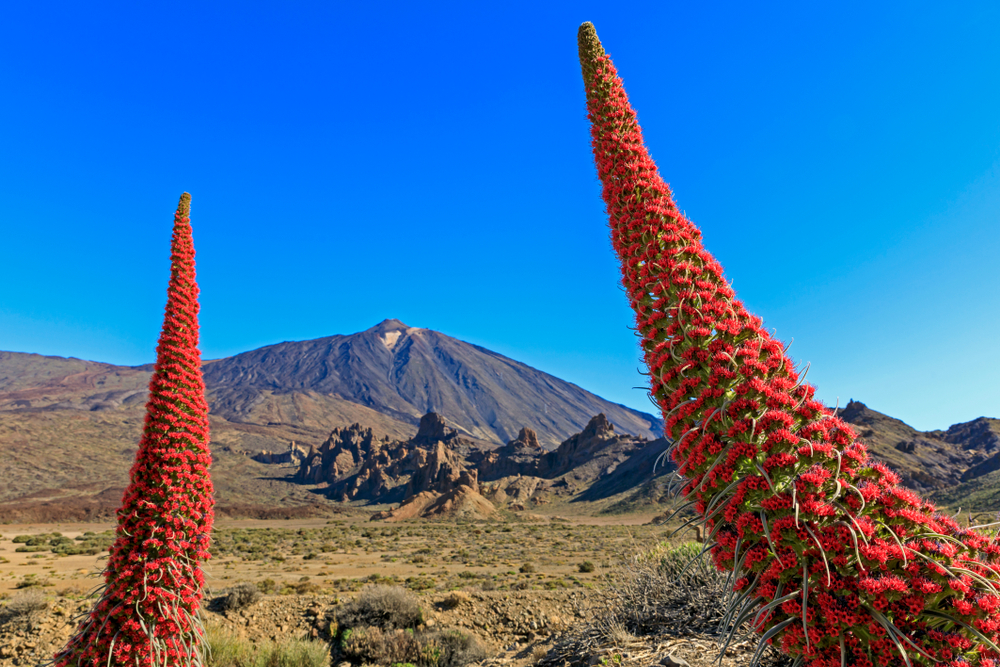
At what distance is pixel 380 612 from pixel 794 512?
992 centimetres

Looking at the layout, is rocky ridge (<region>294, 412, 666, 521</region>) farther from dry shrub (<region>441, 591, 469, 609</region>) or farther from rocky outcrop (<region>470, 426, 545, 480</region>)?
dry shrub (<region>441, 591, 469, 609</region>)

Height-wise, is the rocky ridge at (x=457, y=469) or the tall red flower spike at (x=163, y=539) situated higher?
the tall red flower spike at (x=163, y=539)

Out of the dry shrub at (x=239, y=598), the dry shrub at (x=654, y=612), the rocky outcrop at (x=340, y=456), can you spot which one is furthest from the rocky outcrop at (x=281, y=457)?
the dry shrub at (x=654, y=612)

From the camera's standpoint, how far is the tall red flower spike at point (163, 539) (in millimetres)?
4117

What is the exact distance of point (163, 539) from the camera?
428 cm

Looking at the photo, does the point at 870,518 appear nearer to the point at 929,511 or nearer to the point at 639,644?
the point at 929,511

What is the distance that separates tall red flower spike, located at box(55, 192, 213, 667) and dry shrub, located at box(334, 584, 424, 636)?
20.4ft

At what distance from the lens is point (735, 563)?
7.75ft

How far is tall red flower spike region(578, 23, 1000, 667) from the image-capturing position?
212 centimetres

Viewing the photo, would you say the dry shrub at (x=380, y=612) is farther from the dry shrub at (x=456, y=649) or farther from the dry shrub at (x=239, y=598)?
the dry shrub at (x=239, y=598)

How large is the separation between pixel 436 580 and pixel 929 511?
21044 millimetres

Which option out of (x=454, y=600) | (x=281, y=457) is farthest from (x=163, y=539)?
(x=281, y=457)

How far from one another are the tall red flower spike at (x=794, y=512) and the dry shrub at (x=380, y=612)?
917 centimetres

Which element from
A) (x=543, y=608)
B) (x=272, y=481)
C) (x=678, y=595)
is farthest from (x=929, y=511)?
(x=272, y=481)
